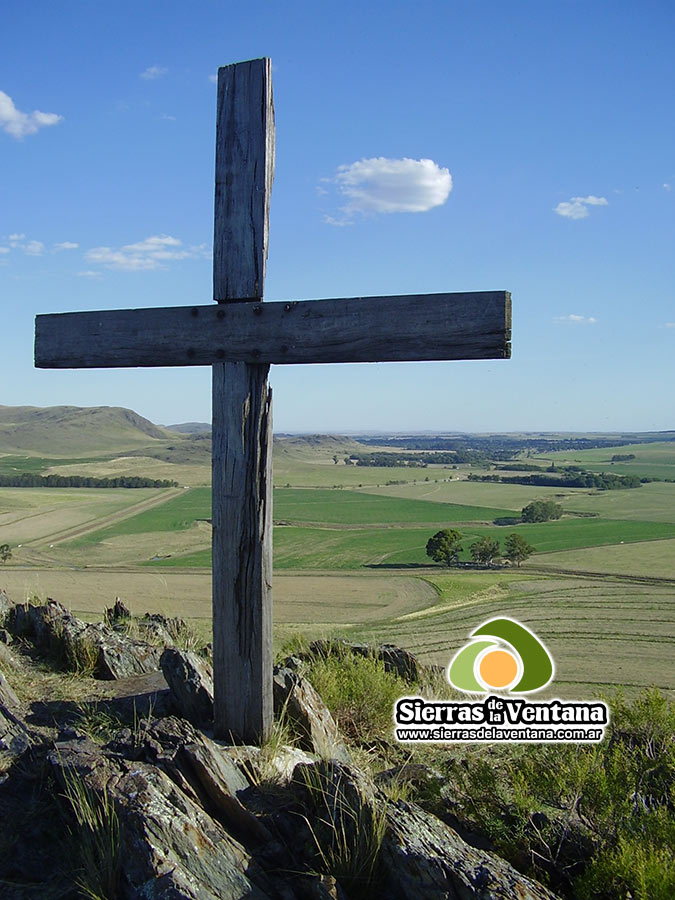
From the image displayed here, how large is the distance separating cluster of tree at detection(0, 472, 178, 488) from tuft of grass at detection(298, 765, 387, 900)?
118232 mm

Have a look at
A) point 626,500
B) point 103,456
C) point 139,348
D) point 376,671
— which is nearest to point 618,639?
point 376,671

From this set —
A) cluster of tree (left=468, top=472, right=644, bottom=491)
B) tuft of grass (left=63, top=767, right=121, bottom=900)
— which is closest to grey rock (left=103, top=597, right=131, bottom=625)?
tuft of grass (left=63, top=767, right=121, bottom=900)

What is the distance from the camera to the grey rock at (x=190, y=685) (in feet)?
15.1

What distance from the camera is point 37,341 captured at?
4496 millimetres

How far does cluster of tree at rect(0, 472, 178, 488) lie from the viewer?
11269 centimetres

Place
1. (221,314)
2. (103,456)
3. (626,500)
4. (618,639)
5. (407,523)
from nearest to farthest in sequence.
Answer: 1. (221,314)
2. (618,639)
3. (407,523)
4. (626,500)
5. (103,456)

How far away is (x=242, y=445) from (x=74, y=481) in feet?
398

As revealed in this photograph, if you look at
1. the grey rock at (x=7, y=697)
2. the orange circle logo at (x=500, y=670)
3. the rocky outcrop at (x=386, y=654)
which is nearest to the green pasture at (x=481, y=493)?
the rocky outcrop at (x=386, y=654)

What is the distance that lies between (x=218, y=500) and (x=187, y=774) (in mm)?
1481

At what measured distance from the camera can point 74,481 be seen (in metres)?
117

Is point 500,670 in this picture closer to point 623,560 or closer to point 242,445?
point 242,445

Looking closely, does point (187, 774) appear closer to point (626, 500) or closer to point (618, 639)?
point (618, 639)

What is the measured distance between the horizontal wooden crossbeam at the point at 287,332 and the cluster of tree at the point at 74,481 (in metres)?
117

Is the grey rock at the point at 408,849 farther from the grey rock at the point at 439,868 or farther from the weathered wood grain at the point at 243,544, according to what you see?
the weathered wood grain at the point at 243,544
